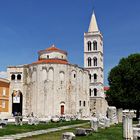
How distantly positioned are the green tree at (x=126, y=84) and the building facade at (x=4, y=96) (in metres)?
24.3

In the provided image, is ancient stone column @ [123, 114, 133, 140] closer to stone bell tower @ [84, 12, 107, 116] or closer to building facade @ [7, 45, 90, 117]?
building facade @ [7, 45, 90, 117]

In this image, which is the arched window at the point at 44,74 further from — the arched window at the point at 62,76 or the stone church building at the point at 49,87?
the arched window at the point at 62,76

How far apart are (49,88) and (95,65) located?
25.8 m

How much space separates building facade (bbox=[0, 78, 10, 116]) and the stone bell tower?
25376mm

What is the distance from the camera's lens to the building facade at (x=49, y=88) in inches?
2645

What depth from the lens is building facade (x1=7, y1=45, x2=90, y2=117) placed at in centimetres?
6719

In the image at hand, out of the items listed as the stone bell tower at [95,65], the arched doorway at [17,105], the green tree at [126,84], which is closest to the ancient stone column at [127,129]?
the green tree at [126,84]

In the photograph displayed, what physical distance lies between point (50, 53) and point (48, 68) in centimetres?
760

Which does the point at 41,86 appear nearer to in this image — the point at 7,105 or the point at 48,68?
the point at 48,68

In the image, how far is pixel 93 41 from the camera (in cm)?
9156

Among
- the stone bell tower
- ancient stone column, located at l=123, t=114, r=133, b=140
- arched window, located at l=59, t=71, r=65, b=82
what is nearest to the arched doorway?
arched window, located at l=59, t=71, r=65, b=82

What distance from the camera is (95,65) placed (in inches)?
3553

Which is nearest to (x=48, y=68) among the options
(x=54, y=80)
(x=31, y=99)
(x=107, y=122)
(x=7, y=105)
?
(x=54, y=80)

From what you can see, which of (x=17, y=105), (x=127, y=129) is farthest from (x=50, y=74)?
(x=127, y=129)
